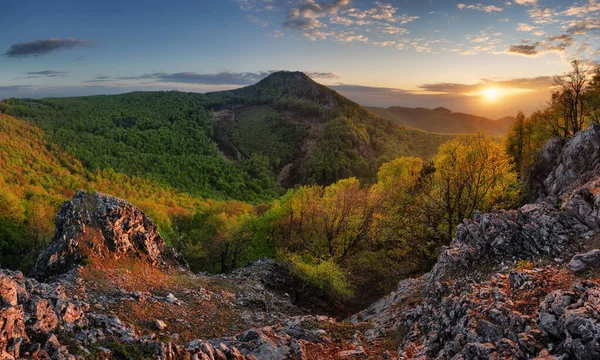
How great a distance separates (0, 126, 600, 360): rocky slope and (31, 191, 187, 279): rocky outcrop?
0.32 ft

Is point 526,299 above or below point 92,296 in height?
above

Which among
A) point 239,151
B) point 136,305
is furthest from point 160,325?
point 239,151

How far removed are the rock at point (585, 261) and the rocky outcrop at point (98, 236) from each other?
27237 mm

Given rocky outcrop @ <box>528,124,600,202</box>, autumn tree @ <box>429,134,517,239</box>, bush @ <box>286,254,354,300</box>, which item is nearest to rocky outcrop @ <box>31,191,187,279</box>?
bush @ <box>286,254,354,300</box>

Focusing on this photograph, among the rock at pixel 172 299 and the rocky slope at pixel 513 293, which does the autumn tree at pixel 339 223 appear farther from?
the rock at pixel 172 299

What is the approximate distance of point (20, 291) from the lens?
38.0ft

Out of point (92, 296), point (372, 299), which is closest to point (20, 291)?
point (92, 296)

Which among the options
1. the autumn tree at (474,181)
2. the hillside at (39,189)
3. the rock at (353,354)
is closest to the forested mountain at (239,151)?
the hillside at (39,189)

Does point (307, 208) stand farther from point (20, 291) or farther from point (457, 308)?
point (20, 291)

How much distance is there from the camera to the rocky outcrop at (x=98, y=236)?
73.8ft

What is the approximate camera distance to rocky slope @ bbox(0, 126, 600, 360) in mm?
10500

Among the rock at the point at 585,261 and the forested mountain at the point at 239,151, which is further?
the forested mountain at the point at 239,151

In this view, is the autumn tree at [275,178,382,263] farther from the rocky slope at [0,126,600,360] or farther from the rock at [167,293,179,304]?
the rock at [167,293,179,304]

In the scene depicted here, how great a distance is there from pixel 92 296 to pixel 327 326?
13065 millimetres
